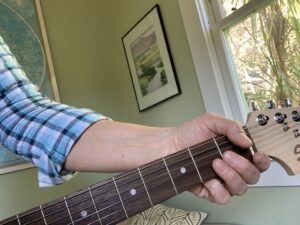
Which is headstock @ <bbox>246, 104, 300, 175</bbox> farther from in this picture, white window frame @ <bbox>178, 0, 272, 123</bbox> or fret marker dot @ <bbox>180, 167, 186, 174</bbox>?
white window frame @ <bbox>178, 0, 272, 123</bbox>

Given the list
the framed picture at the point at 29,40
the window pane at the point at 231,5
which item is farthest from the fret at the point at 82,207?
the framed picture at the point at 29,40

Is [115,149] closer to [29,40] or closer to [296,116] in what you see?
[296,116]

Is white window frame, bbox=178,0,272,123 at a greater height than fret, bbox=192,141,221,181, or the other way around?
white window frame, bbox=178,0,272,123

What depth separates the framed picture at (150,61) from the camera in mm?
1564

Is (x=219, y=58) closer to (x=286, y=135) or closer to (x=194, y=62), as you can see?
(x=194, y=62)

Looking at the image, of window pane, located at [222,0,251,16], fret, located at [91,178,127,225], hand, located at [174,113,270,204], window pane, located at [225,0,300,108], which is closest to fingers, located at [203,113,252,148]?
hand, located at [174,113,270,204]

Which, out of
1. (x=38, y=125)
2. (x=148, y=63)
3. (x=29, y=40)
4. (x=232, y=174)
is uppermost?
(x=29, y=40)

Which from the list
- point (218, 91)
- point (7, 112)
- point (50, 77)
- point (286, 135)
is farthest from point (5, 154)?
point (286, 135)

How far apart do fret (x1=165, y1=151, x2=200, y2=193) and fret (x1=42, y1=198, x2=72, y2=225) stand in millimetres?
232

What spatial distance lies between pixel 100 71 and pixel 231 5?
997 mm

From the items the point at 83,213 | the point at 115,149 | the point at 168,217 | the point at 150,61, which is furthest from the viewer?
the point at 150,61

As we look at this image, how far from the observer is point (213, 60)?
1.33 meters

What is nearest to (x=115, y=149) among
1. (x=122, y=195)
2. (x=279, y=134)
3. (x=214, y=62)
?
(x=122, y=195)

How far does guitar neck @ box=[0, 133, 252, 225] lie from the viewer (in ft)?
2.32
